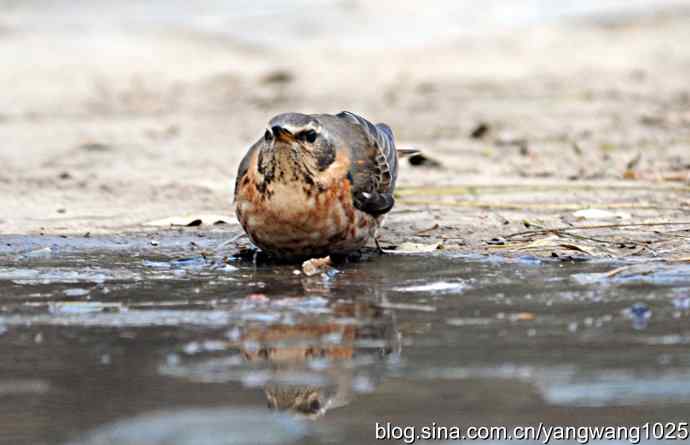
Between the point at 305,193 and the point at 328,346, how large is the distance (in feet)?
5.28

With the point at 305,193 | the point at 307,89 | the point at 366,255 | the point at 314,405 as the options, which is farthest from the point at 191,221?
the point at 307,89

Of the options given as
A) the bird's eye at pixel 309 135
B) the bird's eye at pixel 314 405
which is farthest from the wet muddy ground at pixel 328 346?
the bird's eye at pixel 309 135

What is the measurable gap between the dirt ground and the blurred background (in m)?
0.03

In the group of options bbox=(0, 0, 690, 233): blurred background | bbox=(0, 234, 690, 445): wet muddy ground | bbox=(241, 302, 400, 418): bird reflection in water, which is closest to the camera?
bbox=(0, 234, 690, 445): wet muddy ground

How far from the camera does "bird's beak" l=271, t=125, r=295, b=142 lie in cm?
656

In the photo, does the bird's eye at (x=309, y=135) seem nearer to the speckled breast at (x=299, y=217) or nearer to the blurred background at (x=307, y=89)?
the speckled breast at (x=299, y=217)

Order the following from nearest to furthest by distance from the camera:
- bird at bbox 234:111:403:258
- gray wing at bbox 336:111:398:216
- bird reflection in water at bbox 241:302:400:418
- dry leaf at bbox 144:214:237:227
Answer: bird reflection in water at bbox 241:302:400:418
bird at bbox 234:111:403:258
gray wing at bbox 336:111:398:216
dry leaf at bbox 144:214:237:227

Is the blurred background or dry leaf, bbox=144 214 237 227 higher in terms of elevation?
the blurred background

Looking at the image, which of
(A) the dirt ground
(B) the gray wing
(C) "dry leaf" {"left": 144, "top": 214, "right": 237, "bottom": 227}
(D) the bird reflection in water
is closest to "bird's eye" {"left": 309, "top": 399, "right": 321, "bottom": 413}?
(D) the bird reflection in water

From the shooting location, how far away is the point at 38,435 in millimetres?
4211

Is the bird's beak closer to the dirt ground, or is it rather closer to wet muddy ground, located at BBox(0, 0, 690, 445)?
wet muddy ground, located at BBox(0, 0, 690, 445)

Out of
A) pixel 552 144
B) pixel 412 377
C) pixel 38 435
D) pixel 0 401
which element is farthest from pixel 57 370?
pixel 552 144

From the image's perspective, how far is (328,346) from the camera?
5250 millimetres

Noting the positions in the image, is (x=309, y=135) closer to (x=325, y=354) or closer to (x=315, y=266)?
(x=315, y=266)
